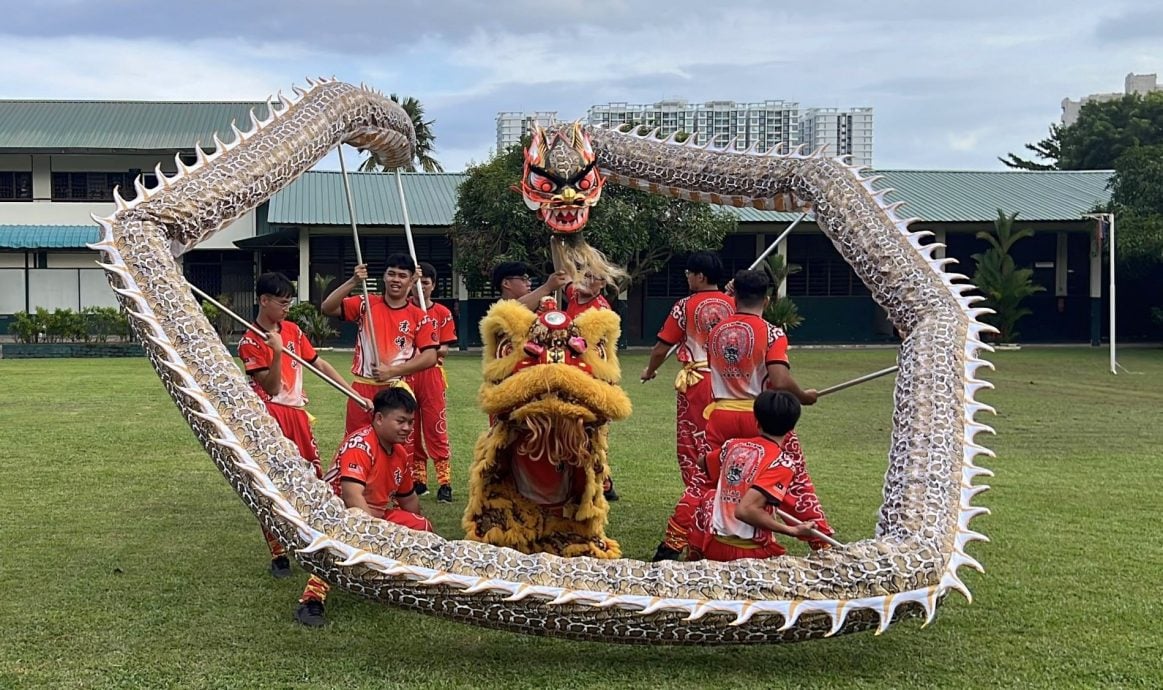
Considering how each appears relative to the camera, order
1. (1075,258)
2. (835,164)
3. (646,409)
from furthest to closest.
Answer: (1075,258), (646,409), (835,164)

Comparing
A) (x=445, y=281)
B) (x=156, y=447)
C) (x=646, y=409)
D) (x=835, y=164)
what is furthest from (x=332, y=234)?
(x=835, y=164)

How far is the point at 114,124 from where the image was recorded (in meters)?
29.1

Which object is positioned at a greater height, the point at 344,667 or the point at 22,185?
the point at 22,185

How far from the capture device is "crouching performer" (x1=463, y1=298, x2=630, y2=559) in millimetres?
4723

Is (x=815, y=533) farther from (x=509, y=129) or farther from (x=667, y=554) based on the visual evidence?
(x=509, y=129)

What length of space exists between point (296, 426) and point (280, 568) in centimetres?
76

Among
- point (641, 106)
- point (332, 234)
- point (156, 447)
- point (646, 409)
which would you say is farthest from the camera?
point (641, 106)

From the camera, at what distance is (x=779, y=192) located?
7156 millimetres

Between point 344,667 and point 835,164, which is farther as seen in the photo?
point 835,164

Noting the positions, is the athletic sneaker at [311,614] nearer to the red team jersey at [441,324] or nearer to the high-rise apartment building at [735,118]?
the red team jersey at [441,324]

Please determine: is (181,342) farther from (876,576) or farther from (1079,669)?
(1079,669)

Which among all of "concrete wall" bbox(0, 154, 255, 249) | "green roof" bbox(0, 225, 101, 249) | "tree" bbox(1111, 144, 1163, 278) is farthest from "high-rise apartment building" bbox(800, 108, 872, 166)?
"green roof" bbox(0, 225, 101, 249)

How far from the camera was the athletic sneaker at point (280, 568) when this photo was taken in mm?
5559

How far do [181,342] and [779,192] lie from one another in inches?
158
